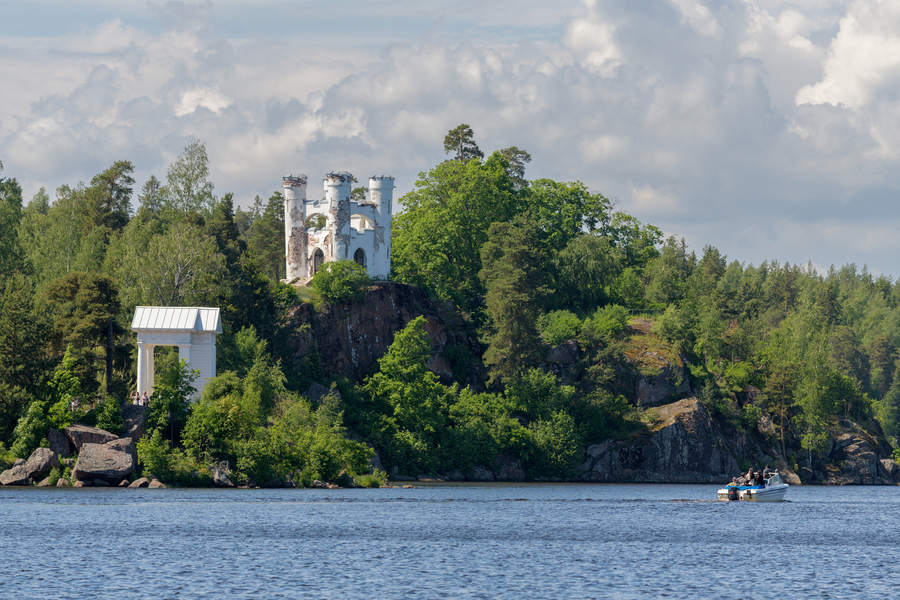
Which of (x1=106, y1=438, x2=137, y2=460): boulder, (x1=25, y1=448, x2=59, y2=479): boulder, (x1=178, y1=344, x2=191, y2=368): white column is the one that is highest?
(x1=178, y1=344, x2=191, y2=368): white column

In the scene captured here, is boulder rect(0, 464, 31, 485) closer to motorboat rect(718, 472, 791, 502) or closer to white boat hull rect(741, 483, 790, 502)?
motorboat rect(718, 472, 791, 502)

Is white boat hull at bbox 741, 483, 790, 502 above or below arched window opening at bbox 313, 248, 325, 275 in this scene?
below

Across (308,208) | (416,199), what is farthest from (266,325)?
(416,199)

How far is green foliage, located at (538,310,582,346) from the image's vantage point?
10619 centimetres

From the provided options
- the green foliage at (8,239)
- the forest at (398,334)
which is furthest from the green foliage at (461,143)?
the green foliage at (8,239)

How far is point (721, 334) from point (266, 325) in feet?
165

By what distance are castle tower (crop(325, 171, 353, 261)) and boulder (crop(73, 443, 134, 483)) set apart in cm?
3914

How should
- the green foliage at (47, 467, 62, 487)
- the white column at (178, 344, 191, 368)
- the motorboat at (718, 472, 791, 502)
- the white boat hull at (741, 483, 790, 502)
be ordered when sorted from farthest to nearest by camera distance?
the white boat hull at (741, 483, 790, 502), the white column at (178, 344, 191, 368), the motorboat at (718, 472, 791, 502), the green foliage at (47, 467, 62, 487)

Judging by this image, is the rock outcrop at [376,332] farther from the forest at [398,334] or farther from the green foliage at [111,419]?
the green foliage at [111,419]

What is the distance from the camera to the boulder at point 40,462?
65.8 meters

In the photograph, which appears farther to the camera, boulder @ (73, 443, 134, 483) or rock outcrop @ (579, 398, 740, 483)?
rock outcrop @ (579, 398, 740, 483)

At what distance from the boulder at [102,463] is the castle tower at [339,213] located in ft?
128

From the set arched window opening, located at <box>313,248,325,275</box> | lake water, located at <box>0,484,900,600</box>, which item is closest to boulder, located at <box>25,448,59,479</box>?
lake water, located at <box>0,484,900,600</box>

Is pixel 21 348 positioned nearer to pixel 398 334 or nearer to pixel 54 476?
pixel 54 476
